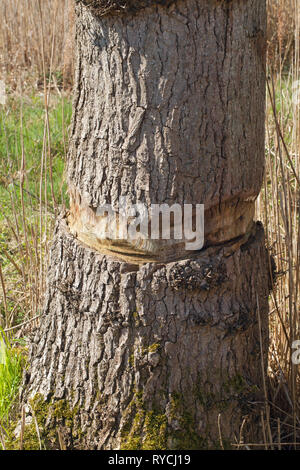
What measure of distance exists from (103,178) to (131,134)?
130mm

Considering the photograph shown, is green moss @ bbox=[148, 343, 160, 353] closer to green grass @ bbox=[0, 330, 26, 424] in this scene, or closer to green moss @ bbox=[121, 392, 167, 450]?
green moss @ bbox=[121, 392, 167, 450]

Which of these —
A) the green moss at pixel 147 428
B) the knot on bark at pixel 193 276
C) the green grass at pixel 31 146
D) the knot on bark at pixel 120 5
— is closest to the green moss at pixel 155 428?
the green moss at pixel 147 428

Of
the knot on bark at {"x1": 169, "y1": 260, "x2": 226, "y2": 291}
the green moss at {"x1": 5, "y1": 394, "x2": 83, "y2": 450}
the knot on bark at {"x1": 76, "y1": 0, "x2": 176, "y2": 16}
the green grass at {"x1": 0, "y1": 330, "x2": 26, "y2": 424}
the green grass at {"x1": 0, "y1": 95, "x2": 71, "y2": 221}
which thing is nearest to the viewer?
the knot on bark at {"x1": 76, "y1": 0, "x2": 176, "y2": 16}

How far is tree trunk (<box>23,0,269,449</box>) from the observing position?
3.92ft

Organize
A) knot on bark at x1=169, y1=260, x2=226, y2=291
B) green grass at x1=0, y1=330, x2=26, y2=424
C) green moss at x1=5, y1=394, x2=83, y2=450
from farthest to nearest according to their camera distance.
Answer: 1. green grass at x1=0, y1=330, x2=26, y2=424
2. green moss at x1=5, y1=394, x2=83, y2=450
3. knot on bark at x1=169, y1=260, x2=226, y2=291

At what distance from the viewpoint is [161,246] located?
4.22ft

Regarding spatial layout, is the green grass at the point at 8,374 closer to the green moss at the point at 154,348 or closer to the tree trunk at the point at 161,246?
the tree trunk at the point at 161,246

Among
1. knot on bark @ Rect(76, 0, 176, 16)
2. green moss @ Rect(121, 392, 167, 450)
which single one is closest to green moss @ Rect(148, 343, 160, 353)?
green moss @ Rect(121, 392, 167, 450)

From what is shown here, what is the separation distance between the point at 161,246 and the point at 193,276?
104 millimetres

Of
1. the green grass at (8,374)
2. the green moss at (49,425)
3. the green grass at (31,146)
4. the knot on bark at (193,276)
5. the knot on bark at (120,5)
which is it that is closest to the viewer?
the knot on bark at (120,5)

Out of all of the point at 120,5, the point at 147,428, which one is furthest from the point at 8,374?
the point at 120,5

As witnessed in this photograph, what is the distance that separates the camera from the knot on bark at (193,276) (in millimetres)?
1271

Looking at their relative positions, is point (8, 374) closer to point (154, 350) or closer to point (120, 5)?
point (154, 350)

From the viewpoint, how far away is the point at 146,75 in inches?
46.9
